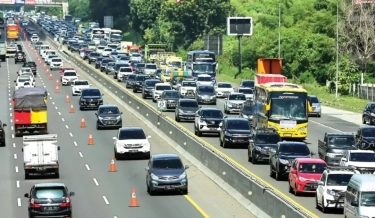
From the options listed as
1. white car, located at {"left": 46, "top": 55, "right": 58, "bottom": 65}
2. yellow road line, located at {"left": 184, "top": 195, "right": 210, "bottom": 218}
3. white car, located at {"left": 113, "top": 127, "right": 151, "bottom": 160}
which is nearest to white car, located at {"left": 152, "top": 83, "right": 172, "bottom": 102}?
white car, located at {"left": 113, "top": 127, "right": 151, "bottom": 160}

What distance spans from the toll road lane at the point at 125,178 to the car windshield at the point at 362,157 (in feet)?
17.8

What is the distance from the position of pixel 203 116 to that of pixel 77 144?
7038mm

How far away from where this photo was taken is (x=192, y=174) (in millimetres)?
48219

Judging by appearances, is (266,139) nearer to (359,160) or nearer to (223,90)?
(359,160)

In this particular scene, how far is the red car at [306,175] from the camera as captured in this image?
39312mm

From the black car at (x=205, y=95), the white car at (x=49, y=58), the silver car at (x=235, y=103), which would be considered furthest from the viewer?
the white car at (x=49, y=58)

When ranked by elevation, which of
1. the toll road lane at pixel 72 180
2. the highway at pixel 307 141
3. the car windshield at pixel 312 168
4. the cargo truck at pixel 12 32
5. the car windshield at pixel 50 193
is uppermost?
the cargo truck at pixel 12 32

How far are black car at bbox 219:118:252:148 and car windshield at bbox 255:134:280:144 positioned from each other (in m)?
5.70

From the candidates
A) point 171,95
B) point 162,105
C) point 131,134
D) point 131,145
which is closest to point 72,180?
point 131,145

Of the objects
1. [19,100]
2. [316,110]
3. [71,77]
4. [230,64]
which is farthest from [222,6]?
[19,100]

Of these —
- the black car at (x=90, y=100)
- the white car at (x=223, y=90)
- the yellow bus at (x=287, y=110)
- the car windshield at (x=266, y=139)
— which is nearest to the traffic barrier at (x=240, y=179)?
the car windshield at (x=266, y=139)

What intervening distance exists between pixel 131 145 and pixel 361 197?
23382mm

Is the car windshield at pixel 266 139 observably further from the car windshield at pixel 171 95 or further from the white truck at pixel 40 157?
the car windshield at pixel 171 95

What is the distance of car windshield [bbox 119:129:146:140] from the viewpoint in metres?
53.3
